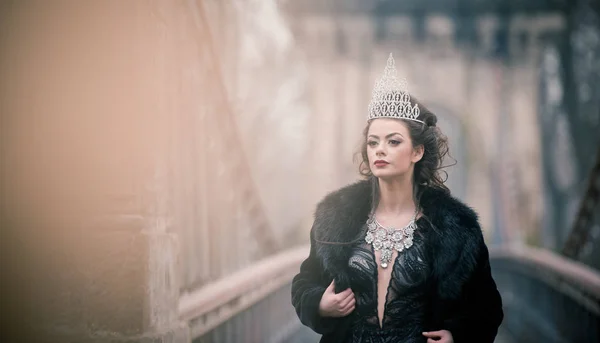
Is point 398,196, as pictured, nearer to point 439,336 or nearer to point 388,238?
point 388,238

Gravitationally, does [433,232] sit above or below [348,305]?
above

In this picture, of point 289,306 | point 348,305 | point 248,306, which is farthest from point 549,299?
point 348,305

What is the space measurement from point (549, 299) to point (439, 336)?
340cm

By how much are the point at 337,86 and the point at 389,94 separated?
25.7ft

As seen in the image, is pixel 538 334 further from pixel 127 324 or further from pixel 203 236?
pixel 127 324

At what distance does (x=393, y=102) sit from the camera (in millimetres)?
1788

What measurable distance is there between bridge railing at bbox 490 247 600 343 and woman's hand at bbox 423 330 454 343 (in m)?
2.04

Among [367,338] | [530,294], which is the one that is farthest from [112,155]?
[530,294]

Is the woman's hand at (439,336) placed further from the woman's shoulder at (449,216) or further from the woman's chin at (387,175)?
the woman's chin at (387,175)

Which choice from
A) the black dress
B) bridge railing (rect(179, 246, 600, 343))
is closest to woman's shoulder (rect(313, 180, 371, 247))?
the black dress

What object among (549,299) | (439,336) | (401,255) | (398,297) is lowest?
(549,299)

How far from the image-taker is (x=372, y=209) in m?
1.88

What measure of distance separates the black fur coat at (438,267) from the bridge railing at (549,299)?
198 centimetres

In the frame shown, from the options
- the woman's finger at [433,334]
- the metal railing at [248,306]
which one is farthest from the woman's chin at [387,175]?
the metal railing at [248,306]
